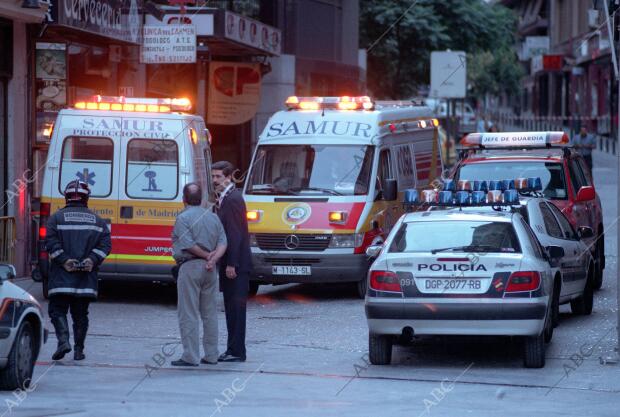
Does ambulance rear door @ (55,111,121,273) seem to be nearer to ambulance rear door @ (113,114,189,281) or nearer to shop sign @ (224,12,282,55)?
ambulance rear door @ (113,114,189,281)

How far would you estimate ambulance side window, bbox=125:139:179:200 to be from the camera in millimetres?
16000

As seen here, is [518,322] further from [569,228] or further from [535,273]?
[569,228]

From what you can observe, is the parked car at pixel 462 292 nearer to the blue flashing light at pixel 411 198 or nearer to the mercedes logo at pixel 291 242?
the blue flashing light at pixel 411 198

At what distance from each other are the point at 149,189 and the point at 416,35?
28072mm

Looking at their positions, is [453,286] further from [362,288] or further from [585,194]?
[585,194]

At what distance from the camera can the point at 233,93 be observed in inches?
1083

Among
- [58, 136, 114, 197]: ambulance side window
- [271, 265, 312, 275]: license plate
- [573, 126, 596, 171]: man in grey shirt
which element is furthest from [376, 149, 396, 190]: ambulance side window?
[573, 126, 596, 171]: man in grey shirt

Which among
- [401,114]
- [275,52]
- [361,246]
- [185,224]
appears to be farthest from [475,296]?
[275,52]

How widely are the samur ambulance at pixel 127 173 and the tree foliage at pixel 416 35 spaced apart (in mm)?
25592

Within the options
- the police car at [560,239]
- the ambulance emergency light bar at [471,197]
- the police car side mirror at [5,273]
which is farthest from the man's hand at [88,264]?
the police car at [560,239]

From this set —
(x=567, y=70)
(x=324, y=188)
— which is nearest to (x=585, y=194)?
(x=324, y=188)

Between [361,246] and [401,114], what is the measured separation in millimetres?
3037

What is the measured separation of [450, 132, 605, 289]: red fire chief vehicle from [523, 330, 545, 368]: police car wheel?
5.27 metres

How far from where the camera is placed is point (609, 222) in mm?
27594
